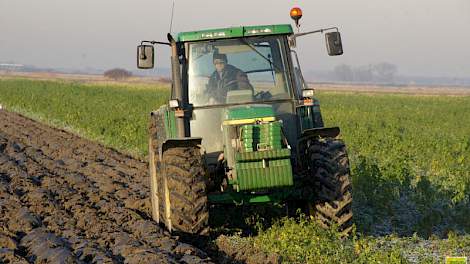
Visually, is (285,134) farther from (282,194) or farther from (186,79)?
(186,79)

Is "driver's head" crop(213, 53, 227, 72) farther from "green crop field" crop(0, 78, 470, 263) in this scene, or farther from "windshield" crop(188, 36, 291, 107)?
"green crop field" crop(0, 78, 470, 263)

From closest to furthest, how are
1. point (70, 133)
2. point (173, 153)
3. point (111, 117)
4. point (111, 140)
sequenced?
point (173, 153) < point (111, 140) < point (70, 133) < point (111, 117)

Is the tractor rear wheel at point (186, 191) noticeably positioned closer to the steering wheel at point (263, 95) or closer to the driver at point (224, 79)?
the driver at point (224, 79)

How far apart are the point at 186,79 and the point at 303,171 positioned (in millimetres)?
1684

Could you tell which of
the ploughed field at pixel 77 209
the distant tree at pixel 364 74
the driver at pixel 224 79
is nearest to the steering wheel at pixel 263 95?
the driver at pixel 224 79

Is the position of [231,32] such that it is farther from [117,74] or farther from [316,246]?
[117,74]

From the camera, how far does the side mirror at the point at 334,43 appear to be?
7.66 metres

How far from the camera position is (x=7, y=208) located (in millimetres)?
8742

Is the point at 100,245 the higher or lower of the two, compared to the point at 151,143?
lower

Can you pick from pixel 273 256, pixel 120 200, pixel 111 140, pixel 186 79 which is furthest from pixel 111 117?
pixel 273 256

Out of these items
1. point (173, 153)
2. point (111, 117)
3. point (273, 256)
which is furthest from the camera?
point (111, 117)

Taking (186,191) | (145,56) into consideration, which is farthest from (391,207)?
(145,56)

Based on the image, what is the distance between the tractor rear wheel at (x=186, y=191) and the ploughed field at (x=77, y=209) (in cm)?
25

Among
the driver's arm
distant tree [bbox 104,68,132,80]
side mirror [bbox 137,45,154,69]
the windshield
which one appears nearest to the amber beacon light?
the windshield
